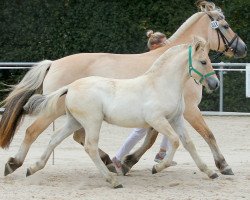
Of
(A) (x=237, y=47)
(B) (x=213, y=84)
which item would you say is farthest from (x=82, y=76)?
(A) (x=237, y=47)

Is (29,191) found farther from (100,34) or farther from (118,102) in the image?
(100,34)

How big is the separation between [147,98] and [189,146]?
2.22ft

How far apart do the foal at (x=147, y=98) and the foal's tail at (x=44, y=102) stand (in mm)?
121

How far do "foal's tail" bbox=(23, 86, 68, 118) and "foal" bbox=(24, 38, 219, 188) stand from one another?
0.40 ft

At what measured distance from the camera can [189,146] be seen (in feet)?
24.8

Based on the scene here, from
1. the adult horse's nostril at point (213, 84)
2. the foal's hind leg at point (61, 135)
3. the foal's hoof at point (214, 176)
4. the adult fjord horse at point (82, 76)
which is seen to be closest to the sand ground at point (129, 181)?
the foal's hoof at point (214, 176)

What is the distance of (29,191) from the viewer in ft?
23.6

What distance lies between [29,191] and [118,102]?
1.21m

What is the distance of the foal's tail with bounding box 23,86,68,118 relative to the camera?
7.64m

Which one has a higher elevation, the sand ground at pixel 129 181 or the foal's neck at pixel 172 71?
the foal's neck at pixel 172 71

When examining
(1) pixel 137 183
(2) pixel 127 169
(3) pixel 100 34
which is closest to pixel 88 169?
(2) pixel 127 169

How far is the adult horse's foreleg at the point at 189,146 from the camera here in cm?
755

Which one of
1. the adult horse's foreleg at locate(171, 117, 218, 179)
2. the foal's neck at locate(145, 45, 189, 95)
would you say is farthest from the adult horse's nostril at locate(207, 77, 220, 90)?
the adult horse's foreleg at locate(171, 117, 218, 179)

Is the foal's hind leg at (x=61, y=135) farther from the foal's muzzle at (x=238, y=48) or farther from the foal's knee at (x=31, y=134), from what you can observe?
the foal's muzzle at (x=238, y=48)
